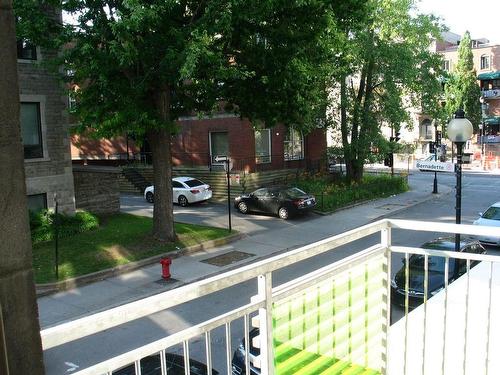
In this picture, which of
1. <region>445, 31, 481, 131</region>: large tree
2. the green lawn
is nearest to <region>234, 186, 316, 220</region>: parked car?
the green lawn

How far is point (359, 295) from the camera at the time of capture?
3.90 m

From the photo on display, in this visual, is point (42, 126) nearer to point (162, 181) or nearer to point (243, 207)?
point (162, 181)

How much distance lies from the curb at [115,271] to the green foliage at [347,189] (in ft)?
28.1

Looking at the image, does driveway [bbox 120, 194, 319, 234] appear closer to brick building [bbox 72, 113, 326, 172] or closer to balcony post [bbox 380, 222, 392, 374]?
brick building [bbox 72, 113, 326, 172]

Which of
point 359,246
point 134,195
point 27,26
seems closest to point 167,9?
point 27,26

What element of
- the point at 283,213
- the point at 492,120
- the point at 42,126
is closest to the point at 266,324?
the point at 42,126

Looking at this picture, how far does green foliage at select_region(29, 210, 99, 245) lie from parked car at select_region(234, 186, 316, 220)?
7662 mm

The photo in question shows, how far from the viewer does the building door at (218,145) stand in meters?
33.9

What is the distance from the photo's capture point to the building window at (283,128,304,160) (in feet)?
118

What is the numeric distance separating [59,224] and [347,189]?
16650mm

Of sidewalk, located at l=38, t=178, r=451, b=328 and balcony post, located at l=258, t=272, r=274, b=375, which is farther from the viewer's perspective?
sidewalk, located at l=38, t=178, r=451, b=328

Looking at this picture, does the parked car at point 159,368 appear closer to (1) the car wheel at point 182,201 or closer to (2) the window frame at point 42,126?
(2) the window frame at point 42,126

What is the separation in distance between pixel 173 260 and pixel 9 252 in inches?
619

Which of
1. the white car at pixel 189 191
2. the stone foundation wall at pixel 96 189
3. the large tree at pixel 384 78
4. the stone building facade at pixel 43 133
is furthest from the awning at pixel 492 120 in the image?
the stone building facade at pixel 43 133
